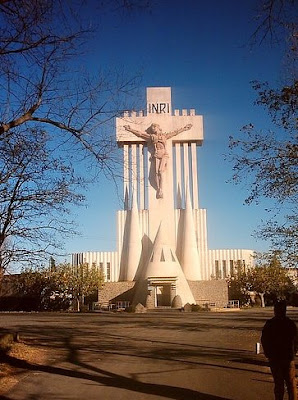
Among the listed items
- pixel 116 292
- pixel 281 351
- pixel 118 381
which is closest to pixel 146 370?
pixel 118 381

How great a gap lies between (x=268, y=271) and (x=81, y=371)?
198 ft

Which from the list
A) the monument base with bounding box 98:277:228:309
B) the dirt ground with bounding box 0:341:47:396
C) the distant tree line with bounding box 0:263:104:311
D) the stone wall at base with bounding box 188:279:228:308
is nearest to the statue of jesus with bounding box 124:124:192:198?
the monument base with bounding box 98:277:228:309

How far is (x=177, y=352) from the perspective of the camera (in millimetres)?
15984

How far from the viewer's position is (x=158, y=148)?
6875cm

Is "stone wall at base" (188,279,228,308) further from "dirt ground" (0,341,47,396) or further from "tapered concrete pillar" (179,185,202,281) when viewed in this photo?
"dirt ground" (0,341,47,396)

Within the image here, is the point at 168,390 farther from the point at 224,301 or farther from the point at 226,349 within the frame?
the point at 224,301

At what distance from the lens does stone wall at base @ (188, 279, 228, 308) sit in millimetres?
62000

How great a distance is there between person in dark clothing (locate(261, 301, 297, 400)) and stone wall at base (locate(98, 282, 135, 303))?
56241 millimetres

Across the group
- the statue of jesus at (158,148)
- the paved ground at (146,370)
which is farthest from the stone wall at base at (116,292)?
the paved ground at (146,370)

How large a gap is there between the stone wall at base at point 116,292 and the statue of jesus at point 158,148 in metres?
12.6

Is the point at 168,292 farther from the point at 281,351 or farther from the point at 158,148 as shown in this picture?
the point at 281,351

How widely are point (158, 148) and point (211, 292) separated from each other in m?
20.0

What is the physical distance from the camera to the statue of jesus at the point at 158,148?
224 feet

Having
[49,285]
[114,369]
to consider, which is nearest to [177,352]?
[114,369]
